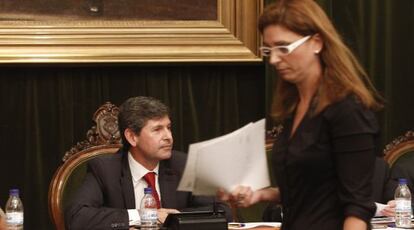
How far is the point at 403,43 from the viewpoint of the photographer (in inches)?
213

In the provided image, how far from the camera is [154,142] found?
4348 millimetres

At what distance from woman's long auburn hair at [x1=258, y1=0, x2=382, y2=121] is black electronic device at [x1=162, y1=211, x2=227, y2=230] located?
1.25 meters

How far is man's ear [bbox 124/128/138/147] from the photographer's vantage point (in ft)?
14.4

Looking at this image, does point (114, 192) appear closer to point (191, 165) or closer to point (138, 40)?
point (138, 40)

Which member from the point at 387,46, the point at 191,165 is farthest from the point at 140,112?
the point at 191,165

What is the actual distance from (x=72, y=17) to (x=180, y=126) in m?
0.98

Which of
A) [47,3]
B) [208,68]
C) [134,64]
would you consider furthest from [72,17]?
[208,68]

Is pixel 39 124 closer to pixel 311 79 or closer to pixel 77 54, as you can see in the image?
pixel 77 54

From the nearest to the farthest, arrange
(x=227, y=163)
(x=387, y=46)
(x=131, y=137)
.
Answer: (x=227, y=163) < (x=131, y=137) < (x=387, y=46)

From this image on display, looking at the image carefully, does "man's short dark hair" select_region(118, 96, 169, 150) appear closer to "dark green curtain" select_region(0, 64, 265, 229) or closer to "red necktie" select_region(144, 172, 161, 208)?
"red necktie" select_region(144, 172, 161, 208)

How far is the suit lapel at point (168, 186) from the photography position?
430cm

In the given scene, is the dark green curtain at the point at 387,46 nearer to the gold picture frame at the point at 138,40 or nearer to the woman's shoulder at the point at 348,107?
the gold picture frame at the point at 138,40

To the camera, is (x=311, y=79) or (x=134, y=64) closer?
(x=311, y=79)

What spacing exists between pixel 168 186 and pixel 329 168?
218cm
